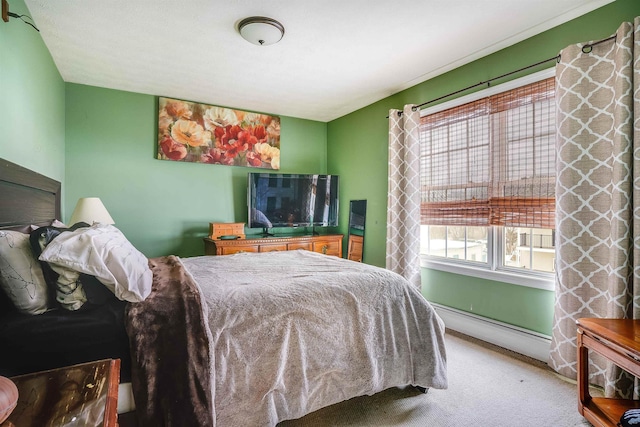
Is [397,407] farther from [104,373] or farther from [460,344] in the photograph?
[104,373]

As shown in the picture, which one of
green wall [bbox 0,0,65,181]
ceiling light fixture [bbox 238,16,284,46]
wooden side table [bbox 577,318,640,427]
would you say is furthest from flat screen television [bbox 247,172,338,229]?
wooden side table [bbox 577,318,640,427]

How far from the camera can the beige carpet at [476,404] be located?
179 centimetres

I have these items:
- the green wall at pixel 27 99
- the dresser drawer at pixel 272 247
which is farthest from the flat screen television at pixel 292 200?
the green wall at pixel 27 99

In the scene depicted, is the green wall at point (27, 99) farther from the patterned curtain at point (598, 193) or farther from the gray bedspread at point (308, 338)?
the patterned curtain at point (598, 193)

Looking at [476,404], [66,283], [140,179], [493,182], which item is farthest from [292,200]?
[66,283]

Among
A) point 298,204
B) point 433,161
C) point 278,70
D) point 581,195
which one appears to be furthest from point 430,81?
point 298,204

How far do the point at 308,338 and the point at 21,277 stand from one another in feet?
4.11

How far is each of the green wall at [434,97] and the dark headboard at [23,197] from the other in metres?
3.32

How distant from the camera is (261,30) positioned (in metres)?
2.42

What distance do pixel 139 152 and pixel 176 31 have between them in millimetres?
1814

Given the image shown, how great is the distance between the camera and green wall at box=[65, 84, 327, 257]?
354 centimetres

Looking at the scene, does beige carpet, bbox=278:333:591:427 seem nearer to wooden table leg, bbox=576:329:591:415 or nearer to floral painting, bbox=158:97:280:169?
wooden table leg, bbox=576:329:591:415

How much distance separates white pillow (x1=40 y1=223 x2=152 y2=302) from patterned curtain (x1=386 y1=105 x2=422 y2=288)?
2.62m

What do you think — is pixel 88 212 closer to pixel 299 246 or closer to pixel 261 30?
pixel 261 30
